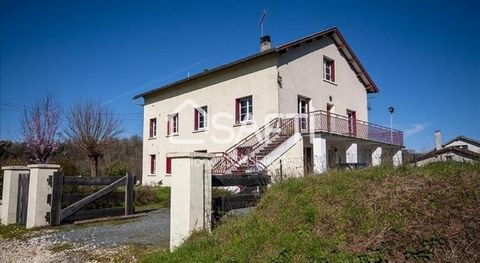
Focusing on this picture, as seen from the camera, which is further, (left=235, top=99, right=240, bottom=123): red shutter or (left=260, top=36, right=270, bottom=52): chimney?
(left=260, top=36, right=270, bottom=52): chimney

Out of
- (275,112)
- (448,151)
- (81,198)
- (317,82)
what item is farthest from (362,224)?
(317,82)

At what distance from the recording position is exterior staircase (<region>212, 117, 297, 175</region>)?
1397 cm

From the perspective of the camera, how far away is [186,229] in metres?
4.93

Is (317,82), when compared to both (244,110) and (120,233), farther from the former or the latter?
(120,233)

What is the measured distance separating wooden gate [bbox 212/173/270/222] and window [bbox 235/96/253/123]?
12263 mm

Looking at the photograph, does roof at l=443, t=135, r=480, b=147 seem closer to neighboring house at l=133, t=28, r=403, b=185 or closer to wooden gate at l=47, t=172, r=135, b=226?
neighboring house at l=133, t=28, r=403, b=185

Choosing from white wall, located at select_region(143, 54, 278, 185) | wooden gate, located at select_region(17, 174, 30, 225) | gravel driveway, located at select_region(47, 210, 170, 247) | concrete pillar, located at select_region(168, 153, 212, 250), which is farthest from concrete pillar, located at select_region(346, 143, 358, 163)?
wooden gate, located at select_region(17, 174, 30, 225)

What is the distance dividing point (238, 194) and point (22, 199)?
6.63 m

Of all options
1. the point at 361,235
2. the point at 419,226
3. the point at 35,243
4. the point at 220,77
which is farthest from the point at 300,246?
the point at 220,77

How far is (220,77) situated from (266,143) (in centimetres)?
587

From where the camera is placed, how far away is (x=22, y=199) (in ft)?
29.9

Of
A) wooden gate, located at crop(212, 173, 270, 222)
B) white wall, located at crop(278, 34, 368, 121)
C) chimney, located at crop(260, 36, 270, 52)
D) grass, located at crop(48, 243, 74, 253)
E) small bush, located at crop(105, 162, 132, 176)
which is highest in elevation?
chimney, located at crop(260, 36, 270, 52)

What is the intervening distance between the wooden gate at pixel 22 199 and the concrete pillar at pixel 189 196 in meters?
6.02

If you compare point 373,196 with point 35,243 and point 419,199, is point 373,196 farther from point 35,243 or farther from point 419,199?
point 35,243
